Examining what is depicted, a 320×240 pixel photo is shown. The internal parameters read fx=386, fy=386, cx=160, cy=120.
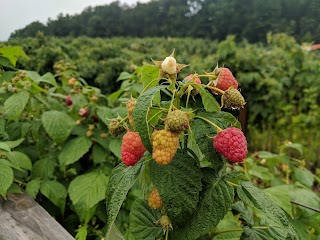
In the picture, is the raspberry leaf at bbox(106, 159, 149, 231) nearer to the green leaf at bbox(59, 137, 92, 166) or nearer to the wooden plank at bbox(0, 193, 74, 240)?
the wooden plank at bbox(0, 193, 74, 240)

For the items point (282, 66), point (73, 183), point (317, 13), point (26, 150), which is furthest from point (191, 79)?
point (317, 13)

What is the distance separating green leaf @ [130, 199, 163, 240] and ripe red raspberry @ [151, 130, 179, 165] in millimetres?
216

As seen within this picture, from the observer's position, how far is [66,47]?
4141 millimetres

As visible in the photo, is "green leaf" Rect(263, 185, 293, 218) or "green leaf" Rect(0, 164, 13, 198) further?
"green leaf" Rect(263, 185, 293, 218)

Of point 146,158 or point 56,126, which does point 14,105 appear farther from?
point 146,158

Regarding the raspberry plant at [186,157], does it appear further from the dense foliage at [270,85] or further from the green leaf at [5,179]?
the dense foliage at [270,85]

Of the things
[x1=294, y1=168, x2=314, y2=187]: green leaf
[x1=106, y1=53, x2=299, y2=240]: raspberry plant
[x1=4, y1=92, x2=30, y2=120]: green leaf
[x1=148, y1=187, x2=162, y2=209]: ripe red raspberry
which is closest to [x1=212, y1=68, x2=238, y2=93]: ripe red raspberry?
[x1=106, y1=53, x2=299, y2=240]: raspberry plant

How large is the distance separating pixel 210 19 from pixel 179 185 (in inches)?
847

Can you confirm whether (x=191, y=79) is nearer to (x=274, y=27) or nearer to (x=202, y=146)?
(x=202, y=146)

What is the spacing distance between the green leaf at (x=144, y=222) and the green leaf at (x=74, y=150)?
667 millimetres

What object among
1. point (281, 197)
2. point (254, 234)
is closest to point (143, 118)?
point (254, 234)

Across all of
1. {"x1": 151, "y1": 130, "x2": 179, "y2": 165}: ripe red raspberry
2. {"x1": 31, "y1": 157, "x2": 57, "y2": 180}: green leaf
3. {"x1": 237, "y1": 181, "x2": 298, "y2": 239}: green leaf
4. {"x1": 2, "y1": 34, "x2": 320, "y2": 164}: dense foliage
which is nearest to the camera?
{"x1": 151, "y1": 130, "x2": 179, "y2": 165}: ripe red raspberry

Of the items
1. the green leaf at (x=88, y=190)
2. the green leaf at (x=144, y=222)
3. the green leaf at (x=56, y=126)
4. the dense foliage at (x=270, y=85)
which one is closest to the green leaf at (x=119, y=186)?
the green leaf at (x=144, y=222)

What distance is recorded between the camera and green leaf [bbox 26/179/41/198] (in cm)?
129
